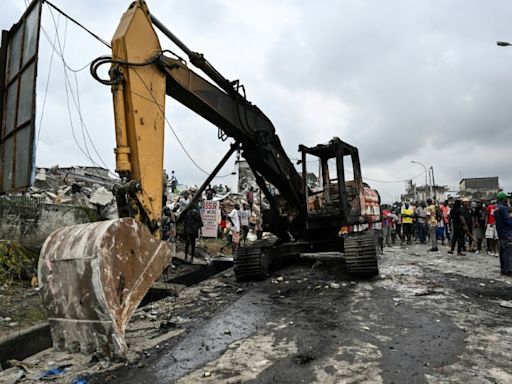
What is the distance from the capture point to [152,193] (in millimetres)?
4098

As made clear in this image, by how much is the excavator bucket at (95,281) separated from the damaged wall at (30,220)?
452cm

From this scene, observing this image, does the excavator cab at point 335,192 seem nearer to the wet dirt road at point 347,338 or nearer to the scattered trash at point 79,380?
the wet dirt road at point 347,338

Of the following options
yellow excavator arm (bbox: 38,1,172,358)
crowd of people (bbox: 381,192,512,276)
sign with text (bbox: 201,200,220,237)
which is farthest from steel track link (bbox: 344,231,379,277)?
sign with text (bbox: 201,200,220,237)

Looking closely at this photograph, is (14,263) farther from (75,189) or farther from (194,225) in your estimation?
(75,189)

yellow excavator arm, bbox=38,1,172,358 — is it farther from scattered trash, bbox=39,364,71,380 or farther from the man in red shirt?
the man in red shirt

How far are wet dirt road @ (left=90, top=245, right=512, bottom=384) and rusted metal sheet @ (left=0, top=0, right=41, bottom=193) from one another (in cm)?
265

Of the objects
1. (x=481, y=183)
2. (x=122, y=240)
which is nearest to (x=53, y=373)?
(x=122, y=240)

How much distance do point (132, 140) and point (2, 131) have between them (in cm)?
221

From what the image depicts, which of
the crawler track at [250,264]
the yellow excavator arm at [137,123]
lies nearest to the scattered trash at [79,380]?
the yellow excavator arm at [137,123]

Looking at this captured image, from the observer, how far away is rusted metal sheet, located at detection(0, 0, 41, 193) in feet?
14.0

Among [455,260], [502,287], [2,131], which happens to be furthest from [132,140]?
[455,260]

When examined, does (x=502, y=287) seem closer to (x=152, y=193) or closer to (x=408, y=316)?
(x=408, y=316)

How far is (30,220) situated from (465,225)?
36.1 feet

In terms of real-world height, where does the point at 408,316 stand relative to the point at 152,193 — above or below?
below
